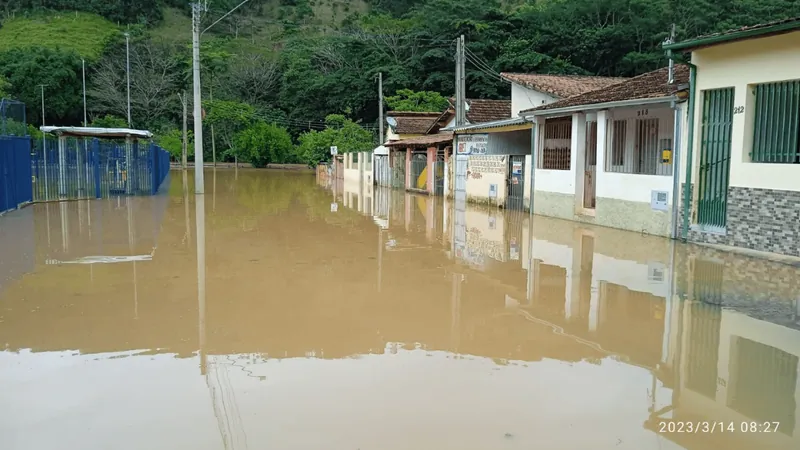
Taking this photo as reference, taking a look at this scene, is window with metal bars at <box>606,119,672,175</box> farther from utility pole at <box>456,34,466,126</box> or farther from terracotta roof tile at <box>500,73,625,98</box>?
utility pole at <box>456,34,466,126</box>

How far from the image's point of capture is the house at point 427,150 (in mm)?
29828

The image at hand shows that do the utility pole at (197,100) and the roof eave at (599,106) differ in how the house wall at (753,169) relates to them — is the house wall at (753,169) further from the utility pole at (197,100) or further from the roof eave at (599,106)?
the utility pole at (197,100)

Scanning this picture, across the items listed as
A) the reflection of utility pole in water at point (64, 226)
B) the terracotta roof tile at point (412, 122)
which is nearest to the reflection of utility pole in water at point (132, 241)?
the reflection of utility pole in water at point (64, 226)

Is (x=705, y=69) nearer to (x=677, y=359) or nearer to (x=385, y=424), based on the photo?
(x=677, y=359)

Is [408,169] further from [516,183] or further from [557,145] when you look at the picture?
[557,145]

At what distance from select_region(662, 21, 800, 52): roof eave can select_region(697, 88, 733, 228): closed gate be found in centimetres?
94

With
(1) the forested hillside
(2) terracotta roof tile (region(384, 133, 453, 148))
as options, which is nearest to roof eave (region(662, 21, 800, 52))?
(2) terracotta roof tile (region(384, 133, 453, 148))

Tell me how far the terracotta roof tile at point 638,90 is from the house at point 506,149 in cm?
278

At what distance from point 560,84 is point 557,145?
10.9 metres

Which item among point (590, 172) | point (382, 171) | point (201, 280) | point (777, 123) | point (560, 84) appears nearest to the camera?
point (201, 280)

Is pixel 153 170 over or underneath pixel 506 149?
underneath

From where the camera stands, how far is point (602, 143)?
17281mm

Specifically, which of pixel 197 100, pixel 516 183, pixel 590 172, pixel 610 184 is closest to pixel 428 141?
pixel 516 183

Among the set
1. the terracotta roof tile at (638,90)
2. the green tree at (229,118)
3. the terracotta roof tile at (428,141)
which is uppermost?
the green tree at (229,118)
